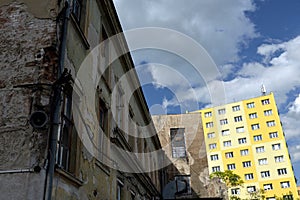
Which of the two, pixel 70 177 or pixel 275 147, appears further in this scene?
pixel 275 147

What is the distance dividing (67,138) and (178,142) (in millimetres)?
23922

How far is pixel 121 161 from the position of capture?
945cm

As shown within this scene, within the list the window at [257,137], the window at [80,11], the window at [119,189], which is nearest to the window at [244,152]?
the window at [257,137]

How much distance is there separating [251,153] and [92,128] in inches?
1977

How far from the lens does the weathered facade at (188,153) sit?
26.8 meters

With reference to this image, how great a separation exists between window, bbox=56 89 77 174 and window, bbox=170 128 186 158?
23.1m

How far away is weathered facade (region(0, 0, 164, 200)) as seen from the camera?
4664 mm

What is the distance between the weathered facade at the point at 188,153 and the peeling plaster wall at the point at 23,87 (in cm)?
2148

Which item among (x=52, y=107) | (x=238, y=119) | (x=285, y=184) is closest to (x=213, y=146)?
(x=238, y=119)

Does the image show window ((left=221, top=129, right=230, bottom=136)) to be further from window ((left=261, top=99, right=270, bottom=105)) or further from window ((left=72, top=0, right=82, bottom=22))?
window ((left=72, top=0, right=82, bottom=22))

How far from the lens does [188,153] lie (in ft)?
93.9

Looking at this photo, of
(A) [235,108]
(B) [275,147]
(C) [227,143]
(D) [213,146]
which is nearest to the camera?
(B) [275,147]

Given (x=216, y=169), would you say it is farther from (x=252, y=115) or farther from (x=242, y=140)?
(x=252, y=115)

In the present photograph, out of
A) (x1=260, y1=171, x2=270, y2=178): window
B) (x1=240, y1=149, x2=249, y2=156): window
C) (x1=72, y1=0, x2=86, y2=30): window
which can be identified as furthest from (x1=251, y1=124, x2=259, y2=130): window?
(x1=72, y1=0, x2=86, y2=30): window
